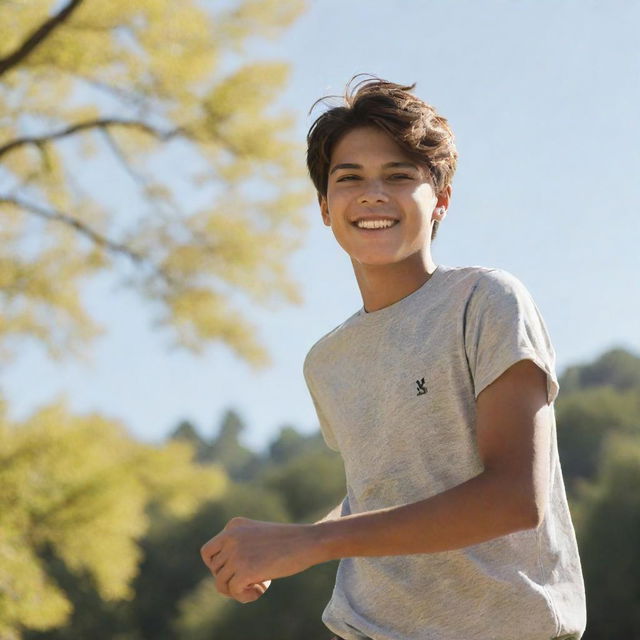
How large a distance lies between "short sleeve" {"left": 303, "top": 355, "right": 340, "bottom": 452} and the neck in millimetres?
210

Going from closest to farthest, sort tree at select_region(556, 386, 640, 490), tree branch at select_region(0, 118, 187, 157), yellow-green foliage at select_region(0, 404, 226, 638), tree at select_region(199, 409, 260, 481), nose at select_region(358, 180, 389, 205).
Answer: nose at select_region(358, 180, 389, 205), tree branch at select_region(0, 118, 187, 157), yellow-green foliage at select_region(0, 404, 226, 638), tree at select_region(556, 386, 640, 490), tree at select_region(199, 409, 260, 481)

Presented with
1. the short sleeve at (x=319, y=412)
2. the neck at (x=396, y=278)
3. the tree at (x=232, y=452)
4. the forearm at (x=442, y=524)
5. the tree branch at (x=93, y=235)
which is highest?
the tree branch at (x=93, y=235)

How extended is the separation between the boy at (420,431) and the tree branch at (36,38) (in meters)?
7.05

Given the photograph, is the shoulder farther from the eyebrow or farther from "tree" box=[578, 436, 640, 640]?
"tree" box=[578, 436, 640, 640]

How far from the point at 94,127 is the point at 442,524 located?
863cm

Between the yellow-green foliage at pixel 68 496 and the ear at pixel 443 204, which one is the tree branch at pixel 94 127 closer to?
the yellow-green foliage at pixel 68 496

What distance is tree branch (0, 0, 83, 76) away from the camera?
8.11m

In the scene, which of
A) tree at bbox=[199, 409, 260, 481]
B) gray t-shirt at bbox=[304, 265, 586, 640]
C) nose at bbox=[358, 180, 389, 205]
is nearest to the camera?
gray t-shirt at bbox=[304, 265, 586, 640]

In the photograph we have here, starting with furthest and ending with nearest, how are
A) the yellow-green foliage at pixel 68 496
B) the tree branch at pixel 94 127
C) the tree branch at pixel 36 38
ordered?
1. the yellow-green foliage at pixel 68 496
2. the tree branch at pixel 94 127
3. the tree branch at pixel 36 38

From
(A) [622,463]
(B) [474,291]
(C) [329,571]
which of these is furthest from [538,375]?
(C) [329,571]

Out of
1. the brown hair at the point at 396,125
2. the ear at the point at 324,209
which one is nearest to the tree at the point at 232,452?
the ear at the point at 324,209

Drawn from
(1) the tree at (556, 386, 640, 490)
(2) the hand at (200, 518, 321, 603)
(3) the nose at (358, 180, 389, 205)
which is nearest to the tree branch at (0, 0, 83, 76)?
(3) the nose at (358, 180, 389, 205)

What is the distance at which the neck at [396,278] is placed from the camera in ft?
4.99

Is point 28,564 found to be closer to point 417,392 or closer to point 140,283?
point 140,283
